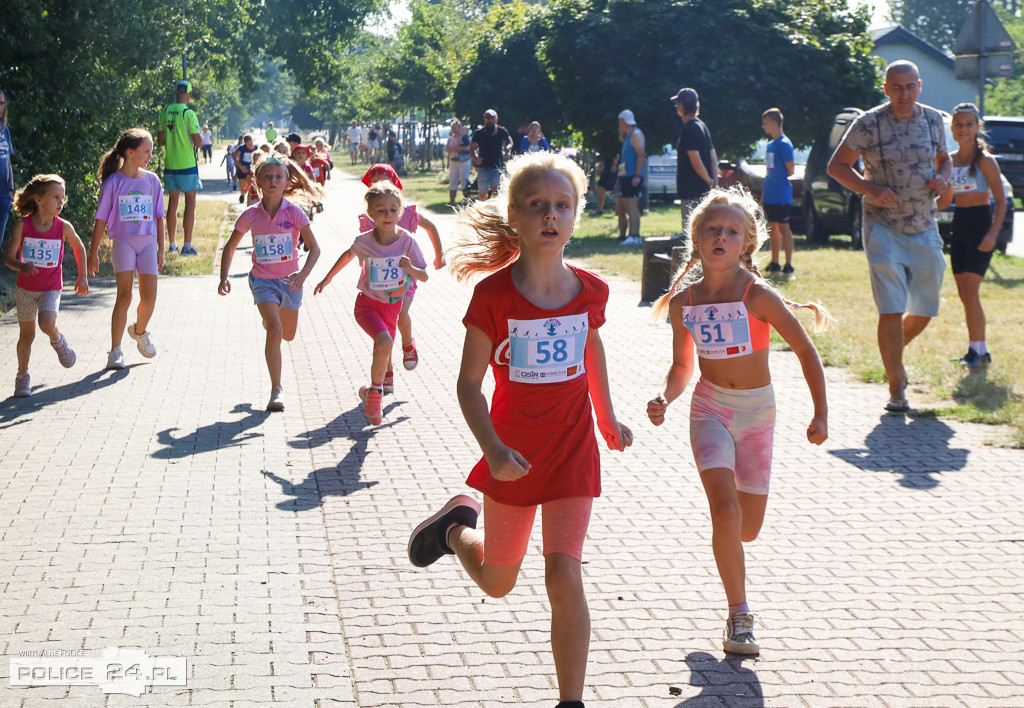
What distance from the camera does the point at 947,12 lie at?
348 feet

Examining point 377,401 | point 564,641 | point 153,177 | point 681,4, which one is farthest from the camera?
point 681,4

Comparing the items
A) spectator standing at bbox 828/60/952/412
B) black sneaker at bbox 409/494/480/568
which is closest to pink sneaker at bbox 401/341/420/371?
spectator standing at bbox 828/60/952/412

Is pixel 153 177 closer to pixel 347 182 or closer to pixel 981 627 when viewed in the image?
pixel 981 627

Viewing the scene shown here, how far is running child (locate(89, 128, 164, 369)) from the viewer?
9.84 m

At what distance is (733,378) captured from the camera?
4.73 meters

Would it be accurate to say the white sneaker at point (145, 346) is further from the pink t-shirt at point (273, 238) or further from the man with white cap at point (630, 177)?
the man with white cap at point (630, 177)

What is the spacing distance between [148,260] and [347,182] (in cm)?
3515

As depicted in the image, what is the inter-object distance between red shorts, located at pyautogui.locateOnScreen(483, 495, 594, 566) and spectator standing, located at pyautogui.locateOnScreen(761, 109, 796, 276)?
11909 mm

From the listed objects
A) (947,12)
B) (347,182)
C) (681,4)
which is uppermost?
(947,12)

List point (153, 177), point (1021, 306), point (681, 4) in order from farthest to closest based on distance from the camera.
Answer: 1. point (681, 4)
2. point (1021, 306)
3. point (153, 177)

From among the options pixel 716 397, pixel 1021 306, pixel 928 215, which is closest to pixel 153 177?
pixel 928 215

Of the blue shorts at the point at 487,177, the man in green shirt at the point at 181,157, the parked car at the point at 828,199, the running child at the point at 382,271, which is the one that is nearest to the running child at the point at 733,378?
the running child at the point at 382,271

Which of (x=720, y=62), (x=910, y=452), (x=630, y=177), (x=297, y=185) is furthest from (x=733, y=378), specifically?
(x=720, y=62)

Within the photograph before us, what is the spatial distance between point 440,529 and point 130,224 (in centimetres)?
631
